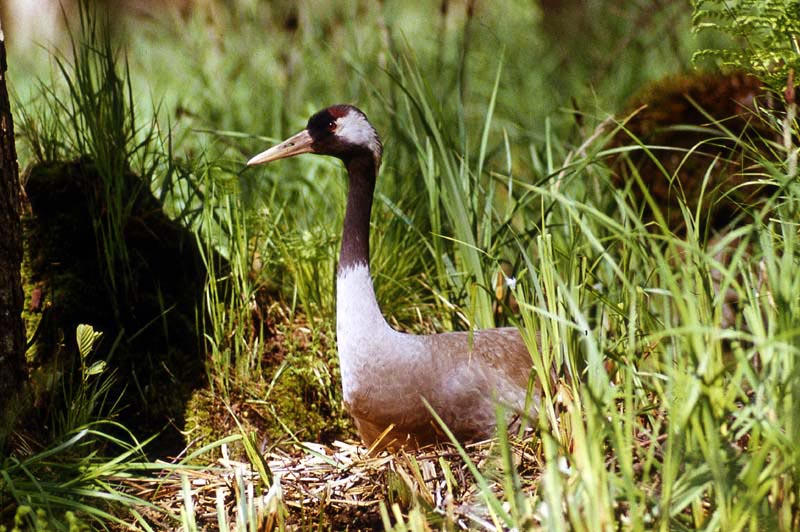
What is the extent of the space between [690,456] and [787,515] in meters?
0.24

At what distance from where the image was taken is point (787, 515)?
1.96m

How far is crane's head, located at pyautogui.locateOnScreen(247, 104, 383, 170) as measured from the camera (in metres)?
3.30

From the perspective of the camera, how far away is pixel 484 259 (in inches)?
140

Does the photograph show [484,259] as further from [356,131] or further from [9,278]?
[9,278]

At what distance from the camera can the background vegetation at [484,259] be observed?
2.00 m

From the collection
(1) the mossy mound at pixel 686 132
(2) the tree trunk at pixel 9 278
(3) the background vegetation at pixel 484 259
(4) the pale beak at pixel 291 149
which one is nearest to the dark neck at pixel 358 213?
(4) the pale beak at pixel 291 149

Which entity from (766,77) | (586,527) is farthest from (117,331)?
(766,77)

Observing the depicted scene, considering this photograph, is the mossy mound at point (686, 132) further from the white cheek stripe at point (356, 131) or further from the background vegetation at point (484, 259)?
the white cheek stripe at point (356, 131)

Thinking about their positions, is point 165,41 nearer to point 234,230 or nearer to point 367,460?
point 234,230

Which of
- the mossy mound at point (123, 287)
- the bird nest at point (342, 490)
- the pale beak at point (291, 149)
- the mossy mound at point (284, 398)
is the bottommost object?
the bird nest at point (342, 490)

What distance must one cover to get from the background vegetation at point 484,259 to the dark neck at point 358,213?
368 mm

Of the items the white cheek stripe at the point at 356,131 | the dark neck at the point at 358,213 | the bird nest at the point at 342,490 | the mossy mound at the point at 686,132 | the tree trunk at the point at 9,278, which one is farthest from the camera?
the mossy mound at the point at 686,132

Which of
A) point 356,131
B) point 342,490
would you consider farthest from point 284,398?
point 356,131

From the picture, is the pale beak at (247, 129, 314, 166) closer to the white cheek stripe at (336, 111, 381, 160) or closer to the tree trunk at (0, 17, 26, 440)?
the white cheek stripe at (336, 111, 381, 160)
